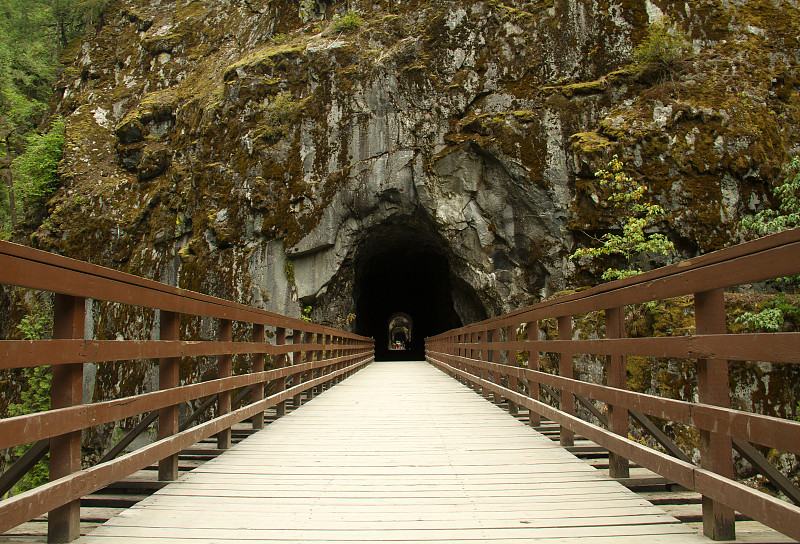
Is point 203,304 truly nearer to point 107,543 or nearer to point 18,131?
point 107,543

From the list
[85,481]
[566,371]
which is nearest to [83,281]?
[85,481]

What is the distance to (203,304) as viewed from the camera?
362cm

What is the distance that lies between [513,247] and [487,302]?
7.60ft

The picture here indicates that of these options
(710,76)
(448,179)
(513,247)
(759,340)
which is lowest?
(759,340)

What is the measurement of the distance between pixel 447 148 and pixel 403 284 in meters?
14.4

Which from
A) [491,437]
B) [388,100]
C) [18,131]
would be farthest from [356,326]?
[18,131]

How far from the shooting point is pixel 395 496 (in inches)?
118

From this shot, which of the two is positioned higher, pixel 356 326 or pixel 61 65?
pixel 61 65

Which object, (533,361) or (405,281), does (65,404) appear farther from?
(405,281)

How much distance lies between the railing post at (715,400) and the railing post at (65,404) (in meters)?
2.72

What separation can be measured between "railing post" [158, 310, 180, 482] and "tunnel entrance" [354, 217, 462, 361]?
53.3ft

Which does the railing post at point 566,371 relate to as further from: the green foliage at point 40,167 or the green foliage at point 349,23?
the green foliage at point 40,167

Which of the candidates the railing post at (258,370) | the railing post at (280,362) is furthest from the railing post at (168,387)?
the railing post at (280,362)

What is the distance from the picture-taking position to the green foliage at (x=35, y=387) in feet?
59.5
